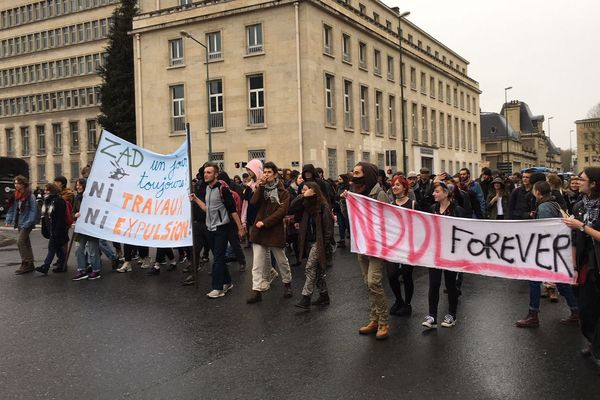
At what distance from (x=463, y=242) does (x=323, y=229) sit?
6.20 feet

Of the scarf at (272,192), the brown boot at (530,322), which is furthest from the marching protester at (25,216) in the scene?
the brown boot at (530,322)

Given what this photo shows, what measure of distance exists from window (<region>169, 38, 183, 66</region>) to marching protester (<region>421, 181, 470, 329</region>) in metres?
31.8

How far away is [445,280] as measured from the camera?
6492mm

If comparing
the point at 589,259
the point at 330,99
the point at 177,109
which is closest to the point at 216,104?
the point at 177,109

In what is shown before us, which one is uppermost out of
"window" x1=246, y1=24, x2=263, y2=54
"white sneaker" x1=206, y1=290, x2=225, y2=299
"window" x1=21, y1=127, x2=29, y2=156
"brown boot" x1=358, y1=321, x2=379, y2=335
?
"window" x1=246, y1=24, x2=263, y2=54

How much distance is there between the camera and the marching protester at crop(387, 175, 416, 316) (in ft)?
22.0

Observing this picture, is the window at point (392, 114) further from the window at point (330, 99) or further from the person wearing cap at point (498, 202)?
the person wearing cap at point (498, 202)

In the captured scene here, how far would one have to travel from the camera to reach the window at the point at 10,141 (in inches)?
2336

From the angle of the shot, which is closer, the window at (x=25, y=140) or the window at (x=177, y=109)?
the window at (x=177, y=109)

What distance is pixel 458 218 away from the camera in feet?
20.8

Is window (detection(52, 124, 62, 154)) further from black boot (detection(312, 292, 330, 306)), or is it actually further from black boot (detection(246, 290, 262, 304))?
black boot (detection(312, 292, 330, 306))

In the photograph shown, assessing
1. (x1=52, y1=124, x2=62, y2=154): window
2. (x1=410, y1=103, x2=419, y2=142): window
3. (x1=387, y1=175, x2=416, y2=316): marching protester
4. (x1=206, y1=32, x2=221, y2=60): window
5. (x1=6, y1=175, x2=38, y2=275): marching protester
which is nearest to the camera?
(x1=387, y1=175, x2=416, y2=316): marching protester

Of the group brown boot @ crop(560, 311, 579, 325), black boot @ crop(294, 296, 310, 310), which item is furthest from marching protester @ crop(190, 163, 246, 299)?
brown boot @ crop(560, 311, 579, 325)

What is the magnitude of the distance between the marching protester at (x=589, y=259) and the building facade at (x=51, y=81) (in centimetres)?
5444
